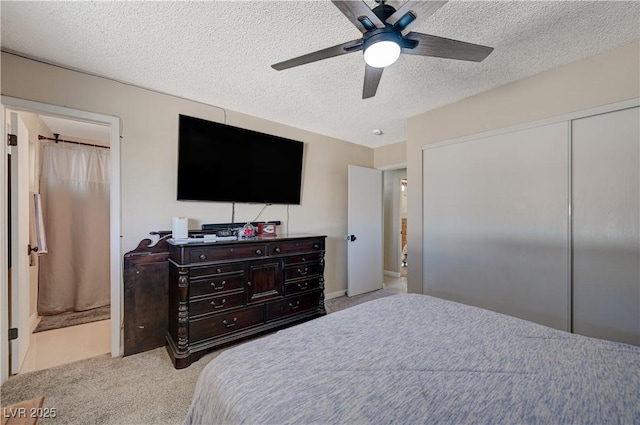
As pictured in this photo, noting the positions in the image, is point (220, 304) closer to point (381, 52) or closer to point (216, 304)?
point (216, 304)

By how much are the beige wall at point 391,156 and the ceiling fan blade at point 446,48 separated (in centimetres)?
272

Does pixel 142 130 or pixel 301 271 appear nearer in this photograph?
pixel 142 130

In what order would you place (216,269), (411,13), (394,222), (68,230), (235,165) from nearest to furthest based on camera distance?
(411,13)
(216,269)
(235,165)
(68,230)
(394,222)

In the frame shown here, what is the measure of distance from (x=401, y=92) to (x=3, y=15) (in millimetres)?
2979

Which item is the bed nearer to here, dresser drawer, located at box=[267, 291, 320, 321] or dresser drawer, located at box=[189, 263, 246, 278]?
dresser drawer, located at box=[189, 263, 246, 278]

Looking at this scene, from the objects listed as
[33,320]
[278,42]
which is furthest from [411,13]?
[33,320]

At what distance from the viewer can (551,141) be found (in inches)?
89.6

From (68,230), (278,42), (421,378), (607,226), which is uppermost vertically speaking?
(278,42)

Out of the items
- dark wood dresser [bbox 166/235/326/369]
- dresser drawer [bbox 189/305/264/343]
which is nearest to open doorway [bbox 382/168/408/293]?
dark wood dresser [bbox 166/235/326/369]

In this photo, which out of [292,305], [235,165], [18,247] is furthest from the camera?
[235,165]

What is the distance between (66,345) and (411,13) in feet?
12.8

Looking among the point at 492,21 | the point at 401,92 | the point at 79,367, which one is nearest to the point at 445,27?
the point at 492,21

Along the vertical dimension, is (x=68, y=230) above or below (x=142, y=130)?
below

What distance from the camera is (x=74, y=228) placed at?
3447mm
